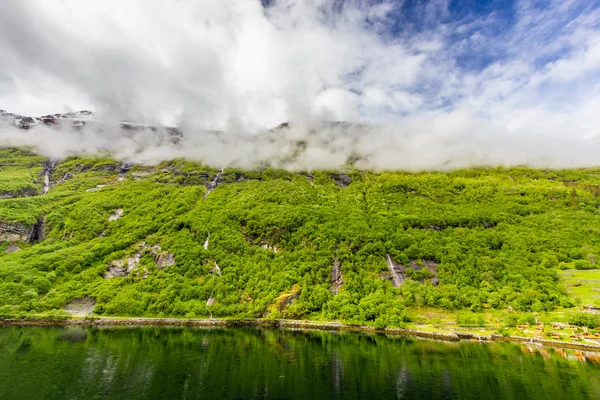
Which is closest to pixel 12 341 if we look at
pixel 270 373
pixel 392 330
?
pixel 270 373

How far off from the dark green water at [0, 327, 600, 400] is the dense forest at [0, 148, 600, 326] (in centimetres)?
3401

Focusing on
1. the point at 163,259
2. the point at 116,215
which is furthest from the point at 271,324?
the point at 116,215

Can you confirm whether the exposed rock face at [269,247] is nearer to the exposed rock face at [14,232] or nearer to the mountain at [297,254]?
the mountain at [297,254]

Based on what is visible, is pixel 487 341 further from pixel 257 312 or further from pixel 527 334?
pixel 257 312

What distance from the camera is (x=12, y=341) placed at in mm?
69500

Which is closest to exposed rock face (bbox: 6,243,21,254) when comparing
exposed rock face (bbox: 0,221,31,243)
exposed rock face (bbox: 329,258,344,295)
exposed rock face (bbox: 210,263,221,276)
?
exposed rock face (bbox: 0,221,31,243)

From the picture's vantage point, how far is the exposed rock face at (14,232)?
147875 mm

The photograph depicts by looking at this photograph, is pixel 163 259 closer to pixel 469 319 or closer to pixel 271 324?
pixel 271 324

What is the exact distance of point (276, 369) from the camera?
51.0 metres

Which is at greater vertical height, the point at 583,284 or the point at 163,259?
the point at 163,259

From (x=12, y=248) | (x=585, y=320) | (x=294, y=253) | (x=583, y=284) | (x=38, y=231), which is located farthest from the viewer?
(x=38, y=231)

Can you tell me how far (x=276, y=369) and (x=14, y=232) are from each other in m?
169

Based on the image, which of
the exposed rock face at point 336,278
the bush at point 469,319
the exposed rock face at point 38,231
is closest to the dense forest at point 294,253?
the exposed rock face at point 336,278

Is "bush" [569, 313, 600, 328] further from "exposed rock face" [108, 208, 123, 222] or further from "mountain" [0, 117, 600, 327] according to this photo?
"exposed rock face" [108, 208, 123, 222]
